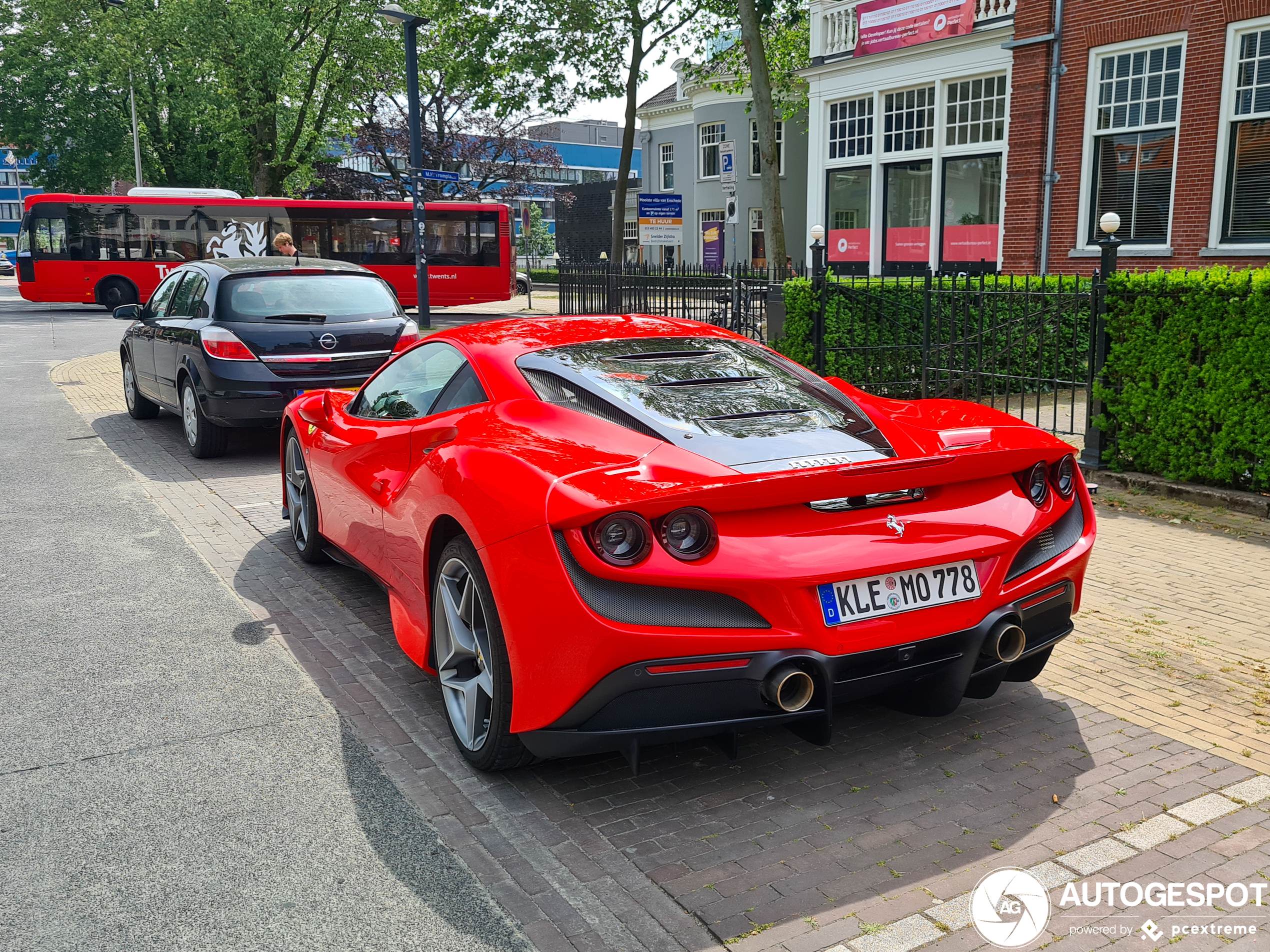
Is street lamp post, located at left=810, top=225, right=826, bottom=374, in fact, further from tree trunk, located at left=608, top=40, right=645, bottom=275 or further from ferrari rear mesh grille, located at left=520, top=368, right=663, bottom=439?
tree trunk, located at left=608, top=40, right=645, bottom=275

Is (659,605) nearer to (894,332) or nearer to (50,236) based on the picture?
(894,332)

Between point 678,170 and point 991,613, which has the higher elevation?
point 678,170

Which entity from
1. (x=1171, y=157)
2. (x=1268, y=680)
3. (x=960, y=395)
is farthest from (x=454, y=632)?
(x=1171, y=157)

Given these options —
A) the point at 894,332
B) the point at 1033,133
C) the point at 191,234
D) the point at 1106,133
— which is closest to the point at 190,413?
the point at 894,332

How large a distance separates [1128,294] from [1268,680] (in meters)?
4.24

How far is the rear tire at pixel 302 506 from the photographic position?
6.14m

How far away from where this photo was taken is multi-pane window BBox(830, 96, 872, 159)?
77.6 ft

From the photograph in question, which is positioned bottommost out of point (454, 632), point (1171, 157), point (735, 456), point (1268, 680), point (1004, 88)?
point (1268, 680)

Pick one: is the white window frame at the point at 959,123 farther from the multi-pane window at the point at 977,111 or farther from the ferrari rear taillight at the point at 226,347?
the ferrari rear taillight at the point at 226,347

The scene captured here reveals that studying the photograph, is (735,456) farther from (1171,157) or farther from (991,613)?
(1171,157)

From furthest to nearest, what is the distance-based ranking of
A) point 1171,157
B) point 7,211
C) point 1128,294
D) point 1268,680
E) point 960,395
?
point 7,211 < point 1171,157 < point 960,395 < point 1128,294 < point 1268,680

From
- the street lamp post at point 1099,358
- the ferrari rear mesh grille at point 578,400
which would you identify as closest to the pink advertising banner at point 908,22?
the street lamp post at point 1099,358

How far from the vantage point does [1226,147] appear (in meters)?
15.7

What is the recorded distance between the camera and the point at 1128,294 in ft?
26.0
